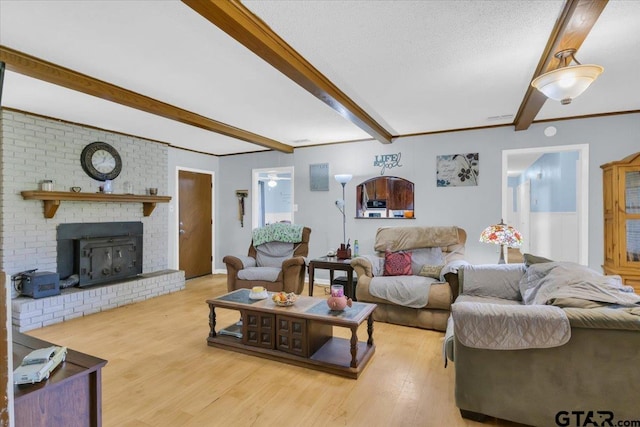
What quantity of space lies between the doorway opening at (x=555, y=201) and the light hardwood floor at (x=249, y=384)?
2.42 m

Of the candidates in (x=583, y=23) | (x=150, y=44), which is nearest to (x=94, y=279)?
(x=150, y=44)

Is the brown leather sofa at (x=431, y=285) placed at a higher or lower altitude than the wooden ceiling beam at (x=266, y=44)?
lower

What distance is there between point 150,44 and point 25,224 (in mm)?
2876

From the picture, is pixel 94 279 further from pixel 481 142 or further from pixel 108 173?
pixel 481 142

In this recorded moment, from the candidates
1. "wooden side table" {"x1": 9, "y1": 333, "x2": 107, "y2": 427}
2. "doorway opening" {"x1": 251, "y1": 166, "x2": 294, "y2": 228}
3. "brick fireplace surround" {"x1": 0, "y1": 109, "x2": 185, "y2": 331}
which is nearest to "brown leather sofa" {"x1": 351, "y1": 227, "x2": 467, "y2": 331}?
"wooden side table" {"x1": 9, "y1": 333, "x2": 107, "y2": 427}

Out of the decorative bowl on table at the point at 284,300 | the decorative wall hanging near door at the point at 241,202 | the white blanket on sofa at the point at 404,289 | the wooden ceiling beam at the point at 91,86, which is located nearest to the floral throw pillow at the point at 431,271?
the white blanket on sofa at the point at 404,289

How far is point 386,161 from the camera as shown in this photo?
4980 mm

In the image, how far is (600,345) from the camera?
1.67 meters

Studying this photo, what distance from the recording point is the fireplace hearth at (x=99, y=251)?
4035 millimetres

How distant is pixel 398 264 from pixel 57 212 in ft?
13.2

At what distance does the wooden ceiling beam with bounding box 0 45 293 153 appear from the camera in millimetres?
2320

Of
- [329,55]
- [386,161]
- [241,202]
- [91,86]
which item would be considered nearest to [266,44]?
[329,55]

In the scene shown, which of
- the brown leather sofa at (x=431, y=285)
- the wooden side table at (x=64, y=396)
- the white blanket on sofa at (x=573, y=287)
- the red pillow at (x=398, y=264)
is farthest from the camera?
the red pillow at (x=398, y=264)

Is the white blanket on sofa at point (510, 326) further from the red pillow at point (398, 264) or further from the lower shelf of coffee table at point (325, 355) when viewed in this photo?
the red pillow at point (398, 264)
